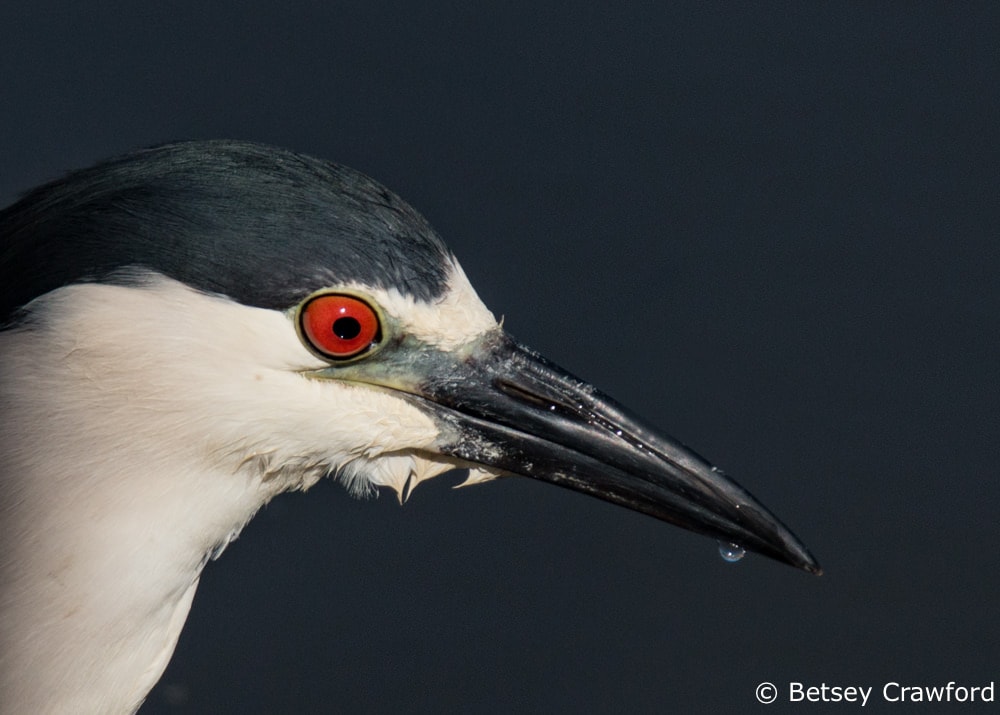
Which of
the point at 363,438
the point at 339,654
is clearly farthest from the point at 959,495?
the point at 363,438

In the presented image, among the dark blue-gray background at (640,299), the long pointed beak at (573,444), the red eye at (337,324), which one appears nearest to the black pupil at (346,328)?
the red eye at (337,324)

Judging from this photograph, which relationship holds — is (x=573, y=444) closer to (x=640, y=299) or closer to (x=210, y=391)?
(x=210, y=391)

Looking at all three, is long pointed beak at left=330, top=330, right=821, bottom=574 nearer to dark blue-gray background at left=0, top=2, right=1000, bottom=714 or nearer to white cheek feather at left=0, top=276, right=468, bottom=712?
white cheek feather at left=0, top=276, right=468, bottom=712

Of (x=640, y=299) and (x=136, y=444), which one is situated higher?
(x=640, y=299)

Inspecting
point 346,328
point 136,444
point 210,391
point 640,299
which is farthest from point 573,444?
point 640,299

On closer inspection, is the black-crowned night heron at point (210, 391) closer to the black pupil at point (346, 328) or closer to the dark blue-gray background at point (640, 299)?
the black pupil at point (346, 328)

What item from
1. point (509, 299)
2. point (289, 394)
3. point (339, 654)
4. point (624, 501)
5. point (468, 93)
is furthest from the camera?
point (468, 93)

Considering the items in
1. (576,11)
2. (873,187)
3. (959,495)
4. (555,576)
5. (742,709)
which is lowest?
(742,709)

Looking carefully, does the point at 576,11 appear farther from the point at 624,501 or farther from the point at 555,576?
the point at 624,501
